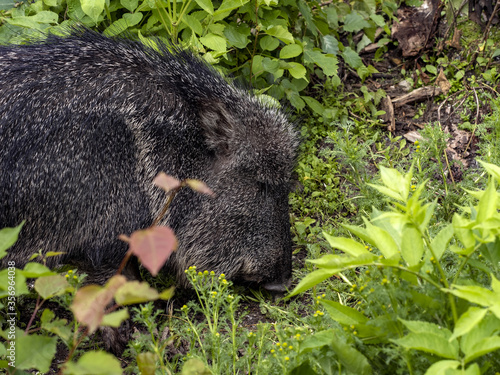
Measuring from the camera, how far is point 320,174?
4.77 metres

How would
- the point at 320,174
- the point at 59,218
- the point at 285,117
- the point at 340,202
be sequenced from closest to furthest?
1. the point at 59,218
2. the point at 285,117
3. the point at 340,202
4. the point at 320,174

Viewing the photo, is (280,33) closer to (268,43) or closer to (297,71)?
(268,43)

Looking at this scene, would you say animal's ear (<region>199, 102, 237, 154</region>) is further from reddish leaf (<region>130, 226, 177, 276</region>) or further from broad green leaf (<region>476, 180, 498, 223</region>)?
reddish leaf (<region>130, 226, 177, 276</region>)

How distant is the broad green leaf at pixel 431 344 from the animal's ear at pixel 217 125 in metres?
2.03

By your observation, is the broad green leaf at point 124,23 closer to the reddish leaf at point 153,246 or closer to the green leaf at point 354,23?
the green leaf at point 354,23

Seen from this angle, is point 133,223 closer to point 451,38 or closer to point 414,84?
point 414,84

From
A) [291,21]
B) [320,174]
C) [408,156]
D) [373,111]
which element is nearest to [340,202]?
[320,174]

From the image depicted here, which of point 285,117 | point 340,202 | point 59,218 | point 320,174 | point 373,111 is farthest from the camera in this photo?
point 373,111

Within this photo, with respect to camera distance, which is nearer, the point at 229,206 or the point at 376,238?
the point at 376,238

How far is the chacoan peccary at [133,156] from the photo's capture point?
3109 millimetres

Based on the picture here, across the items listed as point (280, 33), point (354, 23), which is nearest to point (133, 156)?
point (280, 33)

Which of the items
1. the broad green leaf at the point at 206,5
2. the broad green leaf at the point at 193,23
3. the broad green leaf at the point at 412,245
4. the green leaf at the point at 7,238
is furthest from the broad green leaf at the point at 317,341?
the broad green leaf at the point at 193,23

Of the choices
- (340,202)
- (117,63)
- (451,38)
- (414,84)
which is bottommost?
(340,202)

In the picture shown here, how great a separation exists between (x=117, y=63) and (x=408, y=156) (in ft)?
8.64
